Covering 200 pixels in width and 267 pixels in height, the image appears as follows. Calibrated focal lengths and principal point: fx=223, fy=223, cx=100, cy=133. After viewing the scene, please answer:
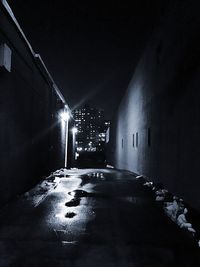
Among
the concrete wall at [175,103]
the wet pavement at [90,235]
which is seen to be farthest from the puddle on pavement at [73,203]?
the concrete wall at [175,103]

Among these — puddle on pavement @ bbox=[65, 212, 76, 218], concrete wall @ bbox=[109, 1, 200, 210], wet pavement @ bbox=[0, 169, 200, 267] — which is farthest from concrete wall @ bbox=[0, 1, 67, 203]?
concrete wall @ bbox=[109, 1, 200, 210]

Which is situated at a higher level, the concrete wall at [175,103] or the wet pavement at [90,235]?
the concrete wall at [175,103]

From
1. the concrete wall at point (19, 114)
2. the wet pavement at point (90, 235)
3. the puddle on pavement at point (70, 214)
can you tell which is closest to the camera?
the wet pavement at point (90, 235)

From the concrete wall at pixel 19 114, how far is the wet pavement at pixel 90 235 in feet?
3.55

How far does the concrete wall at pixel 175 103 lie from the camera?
20.9ft

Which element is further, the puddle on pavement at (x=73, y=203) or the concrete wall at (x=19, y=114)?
the puddle on pavement at (x=73, y=203)

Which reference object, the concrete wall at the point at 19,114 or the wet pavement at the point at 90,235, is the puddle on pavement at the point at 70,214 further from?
the concrete wall at the point at 19,114

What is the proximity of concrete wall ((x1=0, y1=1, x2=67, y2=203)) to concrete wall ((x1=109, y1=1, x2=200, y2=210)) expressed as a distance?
540 centimetres

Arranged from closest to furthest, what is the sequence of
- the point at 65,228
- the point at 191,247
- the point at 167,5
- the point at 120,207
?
the point at 191,247, the point at 65,228, the point at 120,207, the point at 167,5

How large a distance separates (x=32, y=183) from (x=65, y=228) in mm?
5389

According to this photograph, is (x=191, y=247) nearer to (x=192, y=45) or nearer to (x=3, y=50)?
(x=192, y=45)

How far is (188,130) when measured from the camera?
6793 millimetres

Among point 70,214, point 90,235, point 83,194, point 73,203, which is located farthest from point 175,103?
point 90,235

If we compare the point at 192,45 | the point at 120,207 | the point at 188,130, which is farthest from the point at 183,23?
the point at 120,207
